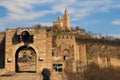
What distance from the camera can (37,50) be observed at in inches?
1289

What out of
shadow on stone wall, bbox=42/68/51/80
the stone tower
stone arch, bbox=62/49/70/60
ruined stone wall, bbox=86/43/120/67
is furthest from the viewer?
the stone tower

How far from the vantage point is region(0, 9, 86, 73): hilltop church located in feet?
107

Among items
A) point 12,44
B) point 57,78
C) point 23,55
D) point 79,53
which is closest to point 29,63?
point 23,55

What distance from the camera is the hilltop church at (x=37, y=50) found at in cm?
3256

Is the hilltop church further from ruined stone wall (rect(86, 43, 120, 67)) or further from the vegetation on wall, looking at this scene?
ruined stone wall (rect(86, 43, 120, 67))

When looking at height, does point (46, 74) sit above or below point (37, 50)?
below

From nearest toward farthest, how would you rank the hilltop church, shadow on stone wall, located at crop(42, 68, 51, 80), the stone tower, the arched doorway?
shadow on stone wall, located at crop(42, 68, 51, 80), the hilltop church, the arched doorway, the stone tower

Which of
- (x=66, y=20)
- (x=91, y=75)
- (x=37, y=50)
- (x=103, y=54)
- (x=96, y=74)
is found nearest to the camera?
(x=37, y=50)

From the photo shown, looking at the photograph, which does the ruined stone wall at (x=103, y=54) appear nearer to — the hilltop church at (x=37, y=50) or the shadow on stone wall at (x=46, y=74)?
the hilltop church at (x=37, y=50)

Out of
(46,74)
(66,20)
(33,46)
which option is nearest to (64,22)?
(66,20)

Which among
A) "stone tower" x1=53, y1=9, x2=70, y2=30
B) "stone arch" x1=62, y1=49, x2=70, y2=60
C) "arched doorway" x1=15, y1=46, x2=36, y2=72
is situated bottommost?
"arched doorway" x1=15, y1=46, x2=36, y2=72

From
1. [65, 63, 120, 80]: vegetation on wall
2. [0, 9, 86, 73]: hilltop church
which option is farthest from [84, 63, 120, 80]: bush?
[0, 9, 86, 73]: hilltop church

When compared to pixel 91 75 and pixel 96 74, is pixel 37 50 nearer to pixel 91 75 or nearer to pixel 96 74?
pixel 91 75

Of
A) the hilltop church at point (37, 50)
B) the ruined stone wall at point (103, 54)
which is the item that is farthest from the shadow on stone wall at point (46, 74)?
the ruined stone wall at point (103, 54)
